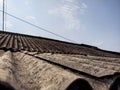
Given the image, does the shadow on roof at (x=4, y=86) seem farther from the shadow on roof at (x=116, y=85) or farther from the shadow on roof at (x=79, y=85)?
the shadow on roof at (x=116, y=85)

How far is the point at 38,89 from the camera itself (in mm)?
1799

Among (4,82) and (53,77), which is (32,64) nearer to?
(53,77)

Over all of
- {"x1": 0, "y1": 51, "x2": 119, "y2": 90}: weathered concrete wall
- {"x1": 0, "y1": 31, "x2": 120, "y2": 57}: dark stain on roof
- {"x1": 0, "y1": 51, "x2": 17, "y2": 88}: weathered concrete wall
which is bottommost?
{"x1": 0, "y1": 31, "x2": 120, "y2": 57}: dark stain on roof

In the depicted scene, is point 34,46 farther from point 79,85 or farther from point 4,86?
point 4,86

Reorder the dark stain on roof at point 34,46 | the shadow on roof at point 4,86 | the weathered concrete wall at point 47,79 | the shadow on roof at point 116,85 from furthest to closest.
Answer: the dark stain on roof at point 34,46
the shadow on roof at point 116,85
the weathered concrete wall at point 47,79
the shadow on roof at point 4,86

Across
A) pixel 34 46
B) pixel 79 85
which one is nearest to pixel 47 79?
pixel 79 85

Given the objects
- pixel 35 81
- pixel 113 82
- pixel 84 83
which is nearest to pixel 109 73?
pixel 113 82

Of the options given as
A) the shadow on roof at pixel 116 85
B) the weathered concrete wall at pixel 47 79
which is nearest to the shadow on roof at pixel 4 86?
the weathered concrete wall at pixel 47 79

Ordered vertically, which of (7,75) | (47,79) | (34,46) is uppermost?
(7,75)

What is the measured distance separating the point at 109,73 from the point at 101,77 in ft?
0.56

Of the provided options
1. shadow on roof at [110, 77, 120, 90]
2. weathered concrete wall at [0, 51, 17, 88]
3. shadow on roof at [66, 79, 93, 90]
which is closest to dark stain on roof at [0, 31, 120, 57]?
weathered concrete wall at [0, 51, 17, 88]

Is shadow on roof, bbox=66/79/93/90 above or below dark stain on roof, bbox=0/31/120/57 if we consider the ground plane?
above

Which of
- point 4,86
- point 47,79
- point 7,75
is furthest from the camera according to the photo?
point 47,79

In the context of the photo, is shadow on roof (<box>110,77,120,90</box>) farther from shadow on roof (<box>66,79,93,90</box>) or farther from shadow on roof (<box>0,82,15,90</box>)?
shadow on roof (<box>0,82,15,90</box>)
